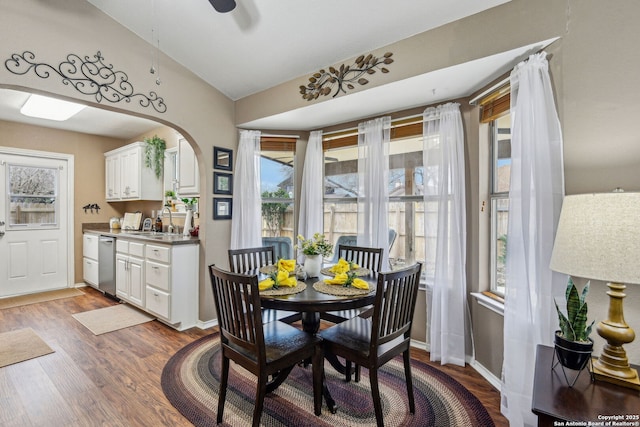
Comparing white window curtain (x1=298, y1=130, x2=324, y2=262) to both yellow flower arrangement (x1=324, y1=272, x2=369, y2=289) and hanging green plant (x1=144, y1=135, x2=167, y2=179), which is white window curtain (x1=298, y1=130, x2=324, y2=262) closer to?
yellow flower arrangement (x1=324, y1=272, x2=369, y2=289)

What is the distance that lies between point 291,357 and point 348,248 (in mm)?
1336

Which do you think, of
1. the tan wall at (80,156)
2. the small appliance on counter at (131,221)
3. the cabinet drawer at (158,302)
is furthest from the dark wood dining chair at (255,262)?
the tan wall at (80,156)

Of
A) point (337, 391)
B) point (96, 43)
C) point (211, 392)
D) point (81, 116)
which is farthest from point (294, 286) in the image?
point (81, 116)

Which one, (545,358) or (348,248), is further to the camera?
(348,248)

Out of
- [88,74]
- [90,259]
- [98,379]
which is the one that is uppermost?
[88,74]

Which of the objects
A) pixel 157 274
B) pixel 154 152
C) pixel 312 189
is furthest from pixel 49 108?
pixel 312 189

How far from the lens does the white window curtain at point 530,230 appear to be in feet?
5.76

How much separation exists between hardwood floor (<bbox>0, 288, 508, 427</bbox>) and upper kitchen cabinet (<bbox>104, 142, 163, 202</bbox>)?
191cm

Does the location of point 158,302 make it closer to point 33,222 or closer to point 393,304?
point 393,304

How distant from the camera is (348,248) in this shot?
295 centimetres

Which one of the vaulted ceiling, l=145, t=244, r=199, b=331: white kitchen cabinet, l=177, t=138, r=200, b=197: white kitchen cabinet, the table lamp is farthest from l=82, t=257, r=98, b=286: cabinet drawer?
the table lamp

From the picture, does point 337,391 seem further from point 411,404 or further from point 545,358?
point 545,358

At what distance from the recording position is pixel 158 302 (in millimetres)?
3391

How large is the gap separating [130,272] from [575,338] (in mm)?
4324
